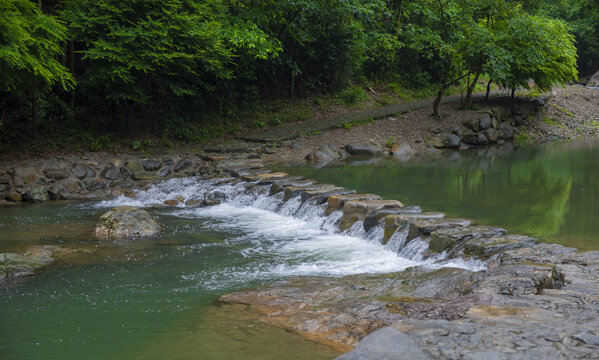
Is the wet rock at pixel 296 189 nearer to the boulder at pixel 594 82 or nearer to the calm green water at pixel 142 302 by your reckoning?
the calm green water at pixel 142 302

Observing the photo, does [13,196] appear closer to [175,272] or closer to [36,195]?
[36,195]

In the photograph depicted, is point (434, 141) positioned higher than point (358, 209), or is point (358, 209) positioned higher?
point (434, 141)

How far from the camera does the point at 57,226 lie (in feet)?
33.5

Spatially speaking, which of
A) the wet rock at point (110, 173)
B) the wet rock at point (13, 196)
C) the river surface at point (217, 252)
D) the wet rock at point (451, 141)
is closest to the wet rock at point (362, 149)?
the river surface at point (217, 252)

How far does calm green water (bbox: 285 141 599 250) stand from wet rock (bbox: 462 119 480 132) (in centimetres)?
147

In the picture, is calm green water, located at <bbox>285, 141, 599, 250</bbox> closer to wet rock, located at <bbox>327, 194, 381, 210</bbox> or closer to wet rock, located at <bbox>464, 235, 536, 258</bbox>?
wet rock, located at <bbox>464, 235, 536, 258</bbox>

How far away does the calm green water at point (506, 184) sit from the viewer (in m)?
9.48

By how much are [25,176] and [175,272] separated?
25.6ft

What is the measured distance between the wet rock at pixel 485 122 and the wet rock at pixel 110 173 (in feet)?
47.6

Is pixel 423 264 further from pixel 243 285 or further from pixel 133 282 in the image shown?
pixel 133 282

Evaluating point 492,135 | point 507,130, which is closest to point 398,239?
point 492,135

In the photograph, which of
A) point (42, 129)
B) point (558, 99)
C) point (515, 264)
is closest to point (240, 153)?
point (42, 129)

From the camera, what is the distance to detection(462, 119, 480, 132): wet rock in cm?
2105

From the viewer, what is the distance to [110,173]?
14.1 metres
